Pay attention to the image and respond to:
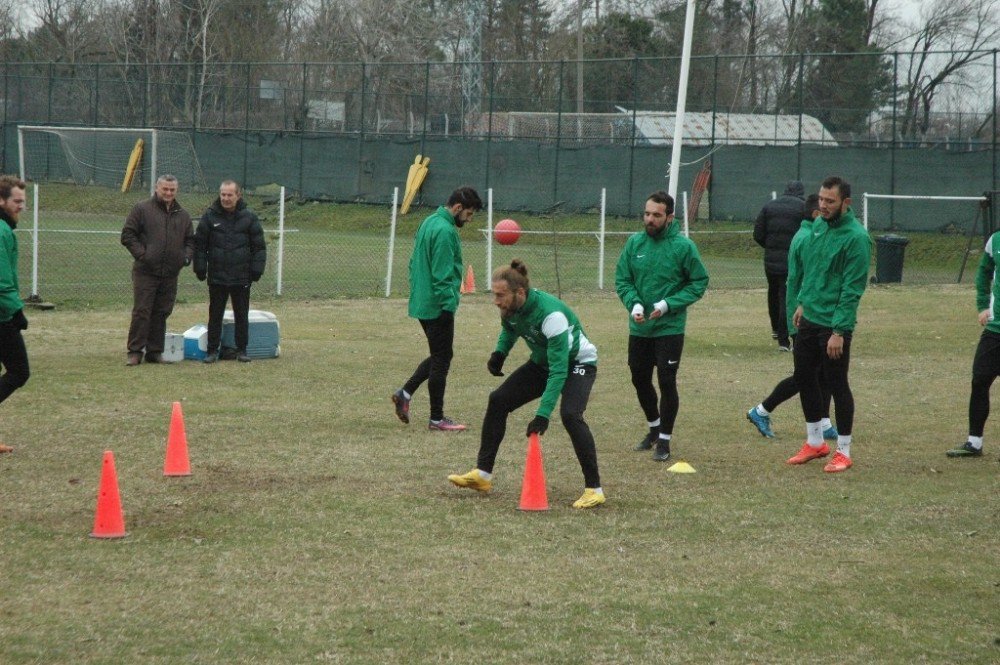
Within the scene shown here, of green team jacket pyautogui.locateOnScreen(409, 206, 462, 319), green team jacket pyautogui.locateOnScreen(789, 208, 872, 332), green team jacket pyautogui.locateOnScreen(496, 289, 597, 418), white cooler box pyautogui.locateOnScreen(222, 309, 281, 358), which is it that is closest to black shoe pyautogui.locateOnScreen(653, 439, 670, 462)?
green team jacket pyautogui.locateOnScreen(789, 208, 872, 332)

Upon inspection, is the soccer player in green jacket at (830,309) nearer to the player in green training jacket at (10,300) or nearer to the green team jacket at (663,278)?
the green team jacket at (663,278)

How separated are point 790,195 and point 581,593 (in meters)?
11.0

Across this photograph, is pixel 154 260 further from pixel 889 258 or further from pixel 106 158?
pixel 106 158

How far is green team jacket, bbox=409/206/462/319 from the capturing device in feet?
34.4

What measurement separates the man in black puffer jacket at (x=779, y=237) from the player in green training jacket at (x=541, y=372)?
8.18 metres

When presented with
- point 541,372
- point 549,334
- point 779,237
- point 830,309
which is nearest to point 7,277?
point 541,372

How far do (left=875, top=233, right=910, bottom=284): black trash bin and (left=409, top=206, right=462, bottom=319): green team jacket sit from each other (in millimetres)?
16994

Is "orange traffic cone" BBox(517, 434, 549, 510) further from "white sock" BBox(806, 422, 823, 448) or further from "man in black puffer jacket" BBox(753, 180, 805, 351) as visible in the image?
"man in black puffer jacket" BBox(753, 180, 805, 351)

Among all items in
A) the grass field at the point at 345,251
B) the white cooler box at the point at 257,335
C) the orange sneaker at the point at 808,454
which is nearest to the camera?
the orange sneaker at the point at 808,454

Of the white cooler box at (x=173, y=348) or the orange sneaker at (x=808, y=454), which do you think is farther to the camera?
the white cooler box at (x=173, y=348)

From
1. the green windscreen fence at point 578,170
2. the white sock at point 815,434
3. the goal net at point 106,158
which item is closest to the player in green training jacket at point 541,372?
the white sock at point 815,434

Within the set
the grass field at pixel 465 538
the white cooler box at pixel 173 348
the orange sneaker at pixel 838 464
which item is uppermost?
the white cooler box at pixel 173 348

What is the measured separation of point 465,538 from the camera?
727 cm

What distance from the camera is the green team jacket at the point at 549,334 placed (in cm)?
775
